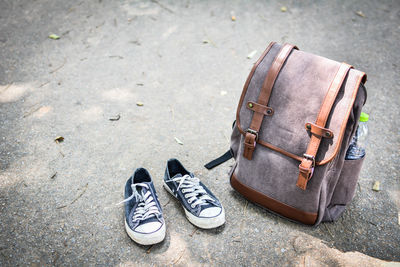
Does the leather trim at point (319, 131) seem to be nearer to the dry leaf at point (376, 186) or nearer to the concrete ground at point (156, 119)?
the concrete ground at point (156, 119)

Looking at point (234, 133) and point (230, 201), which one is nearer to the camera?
point (234, 133)

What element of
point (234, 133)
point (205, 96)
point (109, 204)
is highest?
point (234, 133)

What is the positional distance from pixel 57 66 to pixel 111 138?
123cm

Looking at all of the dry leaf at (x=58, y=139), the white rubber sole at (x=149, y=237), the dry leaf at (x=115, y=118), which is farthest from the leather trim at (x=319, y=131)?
the dry leaf at (x=58, y=139)

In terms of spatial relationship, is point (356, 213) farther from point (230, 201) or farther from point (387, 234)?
point (230, 201)

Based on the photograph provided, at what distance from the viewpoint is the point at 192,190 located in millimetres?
2014

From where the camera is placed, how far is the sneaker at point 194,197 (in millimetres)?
1911

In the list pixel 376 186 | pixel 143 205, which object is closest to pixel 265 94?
pixel 143 205

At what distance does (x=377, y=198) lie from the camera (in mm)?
2193

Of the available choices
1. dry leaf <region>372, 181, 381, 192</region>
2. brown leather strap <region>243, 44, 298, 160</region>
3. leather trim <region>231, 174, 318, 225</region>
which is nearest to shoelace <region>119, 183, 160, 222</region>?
leather trim <region>231, 174, 318, 225</region>

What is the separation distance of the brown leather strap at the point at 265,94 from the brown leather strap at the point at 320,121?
275mm

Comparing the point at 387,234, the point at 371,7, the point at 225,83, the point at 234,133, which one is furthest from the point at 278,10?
the point at 387,234

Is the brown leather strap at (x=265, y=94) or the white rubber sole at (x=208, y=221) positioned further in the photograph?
the white rubber sole at (x=208, y=221)

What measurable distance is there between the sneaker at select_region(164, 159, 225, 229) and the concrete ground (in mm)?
91
